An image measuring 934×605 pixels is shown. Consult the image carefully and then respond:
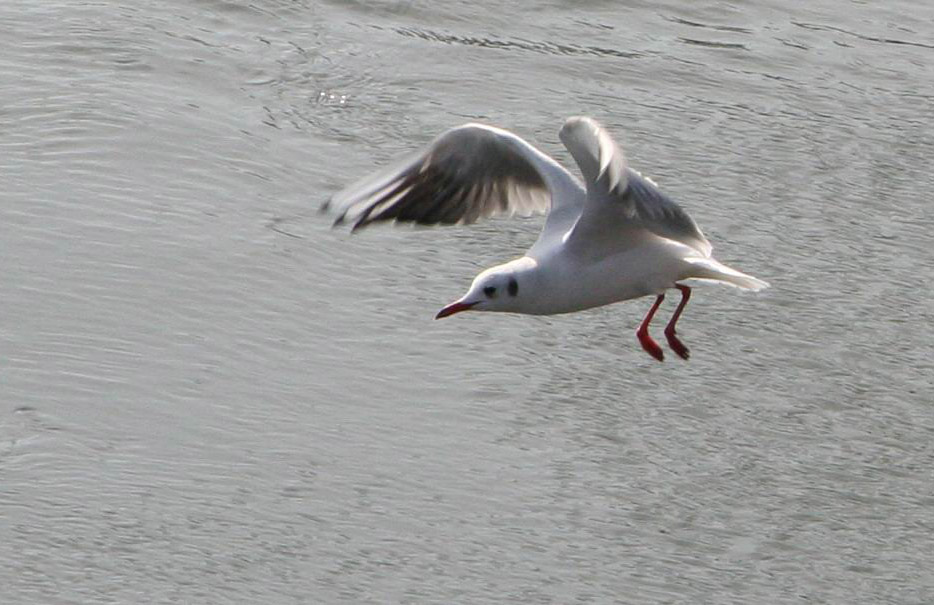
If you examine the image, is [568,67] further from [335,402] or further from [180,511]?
[180,511]

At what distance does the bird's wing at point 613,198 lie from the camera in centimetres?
523

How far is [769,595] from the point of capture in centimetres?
630

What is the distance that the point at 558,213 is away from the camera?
5871 millimetres

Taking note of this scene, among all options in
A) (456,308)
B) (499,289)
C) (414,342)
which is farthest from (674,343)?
(414,342)

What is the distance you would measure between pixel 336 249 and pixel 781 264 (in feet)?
6.04

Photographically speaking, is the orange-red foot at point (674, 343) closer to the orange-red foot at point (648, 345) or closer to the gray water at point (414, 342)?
the orange-red foot at point (648, 345)

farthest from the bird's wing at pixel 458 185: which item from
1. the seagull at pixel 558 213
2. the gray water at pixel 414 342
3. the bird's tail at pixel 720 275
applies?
the gray water at pixel 414 342

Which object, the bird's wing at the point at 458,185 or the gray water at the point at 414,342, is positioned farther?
the gray water at the point at 414,342

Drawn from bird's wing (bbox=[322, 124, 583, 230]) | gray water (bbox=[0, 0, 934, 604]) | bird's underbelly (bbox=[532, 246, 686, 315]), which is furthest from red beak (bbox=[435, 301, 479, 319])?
gray water (bbox=[0, 0, 934, 604])

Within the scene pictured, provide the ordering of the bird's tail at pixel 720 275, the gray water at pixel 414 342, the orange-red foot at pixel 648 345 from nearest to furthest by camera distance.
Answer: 1. the bird's tail at pixel 720 275
2. the orange-red foot at pixel 648 345
3. the gray water at pixel 414 342

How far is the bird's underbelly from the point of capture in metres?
5.65

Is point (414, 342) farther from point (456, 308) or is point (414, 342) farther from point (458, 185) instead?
point (456, 308)

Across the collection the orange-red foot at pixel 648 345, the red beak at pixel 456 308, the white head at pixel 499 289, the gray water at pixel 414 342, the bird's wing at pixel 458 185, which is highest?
the bird's wing at pixel 458 185

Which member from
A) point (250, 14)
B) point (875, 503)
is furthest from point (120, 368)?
point (250, 14)
